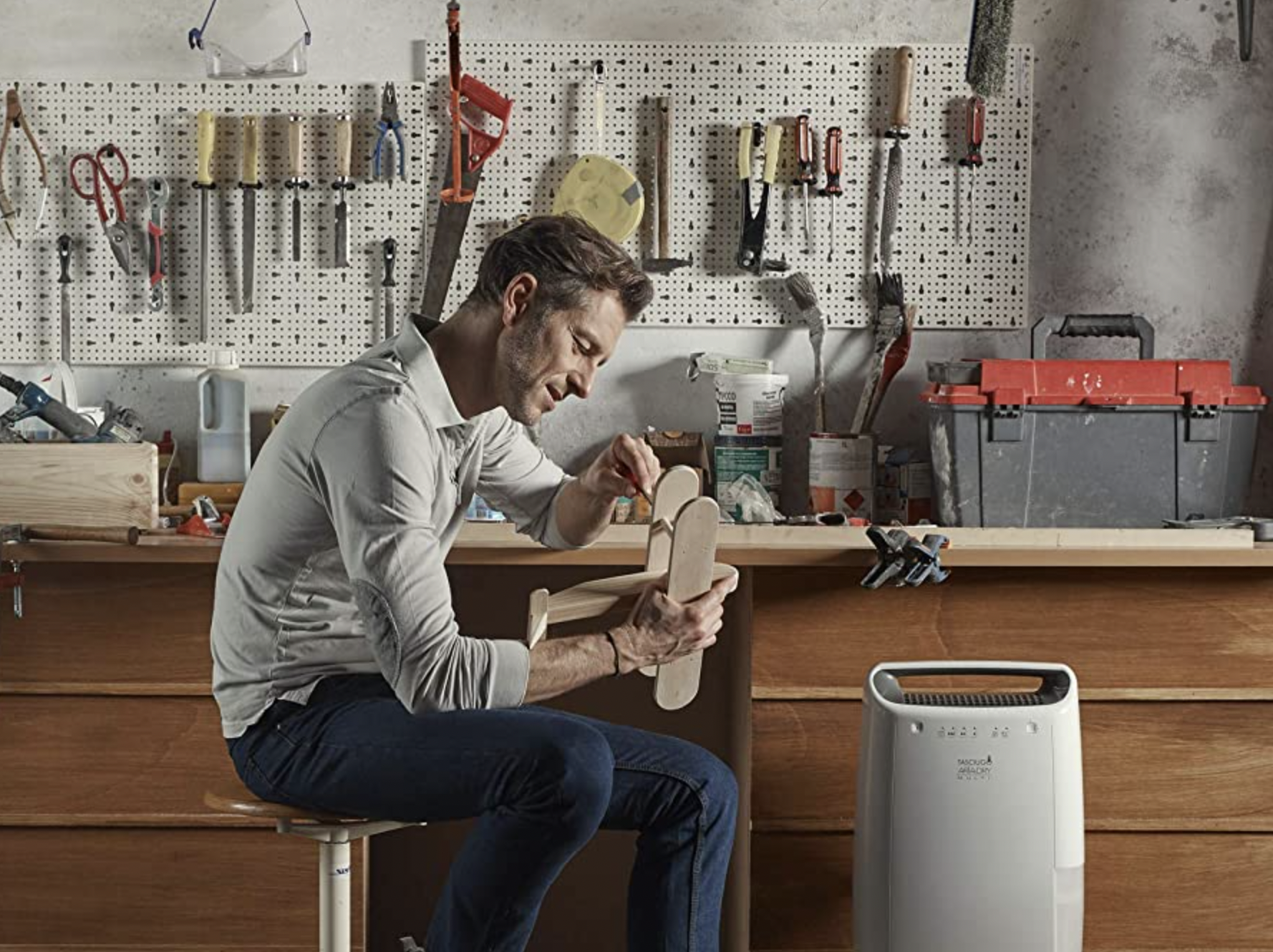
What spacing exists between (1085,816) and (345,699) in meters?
1.26

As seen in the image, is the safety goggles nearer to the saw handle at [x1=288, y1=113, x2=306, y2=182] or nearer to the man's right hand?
the saw handle at [x1=288, y1=113, x2=306, y2=182]

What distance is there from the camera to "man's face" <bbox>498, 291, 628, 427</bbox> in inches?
74.8

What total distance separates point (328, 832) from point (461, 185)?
1511mm

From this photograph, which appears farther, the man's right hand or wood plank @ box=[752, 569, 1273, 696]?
wood plank @ box=[752, 569, 1273, 696]

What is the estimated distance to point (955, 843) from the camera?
88.4 inches

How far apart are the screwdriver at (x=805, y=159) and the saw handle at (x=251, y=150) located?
1.08 meters

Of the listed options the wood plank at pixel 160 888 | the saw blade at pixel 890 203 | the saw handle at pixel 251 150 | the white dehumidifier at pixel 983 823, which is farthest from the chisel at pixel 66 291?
the white dehumidifier at pixel 983 823

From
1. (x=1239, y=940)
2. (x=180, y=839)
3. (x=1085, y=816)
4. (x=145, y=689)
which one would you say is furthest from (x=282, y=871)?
(x=1239, y=940)

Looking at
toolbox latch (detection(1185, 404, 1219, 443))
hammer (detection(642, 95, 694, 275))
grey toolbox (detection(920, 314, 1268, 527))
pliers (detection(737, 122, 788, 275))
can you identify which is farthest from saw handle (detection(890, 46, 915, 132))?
toolbox latch (detection(1185, 404, 1219, 443))

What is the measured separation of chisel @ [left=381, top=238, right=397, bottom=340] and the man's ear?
1.12 meters

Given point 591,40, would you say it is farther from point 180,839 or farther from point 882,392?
point 180,839

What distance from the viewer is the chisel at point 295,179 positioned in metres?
2.95

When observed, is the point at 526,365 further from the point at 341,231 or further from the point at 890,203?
the point at 890,203

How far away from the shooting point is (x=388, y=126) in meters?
2.96
